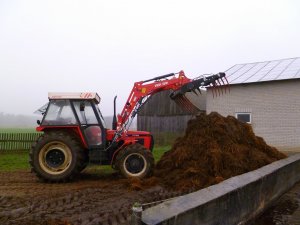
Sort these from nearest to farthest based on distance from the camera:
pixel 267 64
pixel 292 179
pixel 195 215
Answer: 1. pixel 195 215
2. pixel 292 179
3. pixel 267 64

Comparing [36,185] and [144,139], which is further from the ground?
[144,139]

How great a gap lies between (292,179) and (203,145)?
3.36 metres

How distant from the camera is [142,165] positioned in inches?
372

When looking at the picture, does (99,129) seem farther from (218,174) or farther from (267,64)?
(267,64)

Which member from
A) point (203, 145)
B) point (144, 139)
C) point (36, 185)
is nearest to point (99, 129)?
point (144, 139)

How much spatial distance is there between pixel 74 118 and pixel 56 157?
3.55 ft

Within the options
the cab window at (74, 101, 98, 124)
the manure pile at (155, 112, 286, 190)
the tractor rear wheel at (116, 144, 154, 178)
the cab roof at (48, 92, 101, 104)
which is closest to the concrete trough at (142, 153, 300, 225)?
the manure pile at (155, 112, 286, 190)

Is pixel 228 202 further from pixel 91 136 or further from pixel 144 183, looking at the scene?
pixel 91 136

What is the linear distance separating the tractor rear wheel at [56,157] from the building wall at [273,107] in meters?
11.7

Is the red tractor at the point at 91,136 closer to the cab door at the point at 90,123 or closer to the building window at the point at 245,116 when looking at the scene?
the cab door at the point at 90,123

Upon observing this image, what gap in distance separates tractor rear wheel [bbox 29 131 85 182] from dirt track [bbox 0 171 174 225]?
0.29 m

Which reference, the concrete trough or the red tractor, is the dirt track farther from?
the concrete trough

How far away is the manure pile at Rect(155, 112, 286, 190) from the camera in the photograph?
856 centimetres

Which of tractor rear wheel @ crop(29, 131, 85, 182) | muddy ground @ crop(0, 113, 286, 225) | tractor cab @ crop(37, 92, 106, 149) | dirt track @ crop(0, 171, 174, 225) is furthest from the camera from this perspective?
tractor cab @ crop(37, 92, 106, 149)
